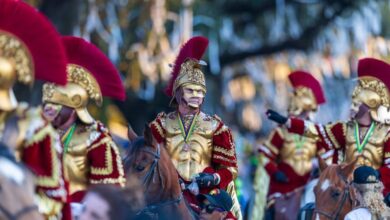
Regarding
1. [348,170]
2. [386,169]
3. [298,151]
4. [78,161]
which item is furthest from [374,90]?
[78,161]

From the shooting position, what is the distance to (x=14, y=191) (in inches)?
298

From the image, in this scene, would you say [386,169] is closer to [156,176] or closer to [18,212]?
[156,176]

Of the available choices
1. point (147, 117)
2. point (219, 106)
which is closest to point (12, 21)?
point (147, 117)

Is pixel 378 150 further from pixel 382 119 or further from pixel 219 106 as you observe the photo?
pixel 219 106

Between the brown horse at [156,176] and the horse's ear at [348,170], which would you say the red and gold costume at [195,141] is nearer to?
the brown horse at [156,176]

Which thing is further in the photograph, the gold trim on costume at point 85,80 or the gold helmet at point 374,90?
the gold helmet at point 374,90

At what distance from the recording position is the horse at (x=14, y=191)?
7512mm

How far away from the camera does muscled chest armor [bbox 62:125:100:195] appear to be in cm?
1008

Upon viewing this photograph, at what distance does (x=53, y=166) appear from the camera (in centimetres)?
814

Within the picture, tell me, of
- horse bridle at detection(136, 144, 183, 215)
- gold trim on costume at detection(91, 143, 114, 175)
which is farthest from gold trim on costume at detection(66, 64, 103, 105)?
gold trim on costume at detection(91, 143, 114, 175)

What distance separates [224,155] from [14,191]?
4.33 meters

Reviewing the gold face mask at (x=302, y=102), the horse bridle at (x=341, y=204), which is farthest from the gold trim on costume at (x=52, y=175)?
the gold face mask at (x=302, y=102)

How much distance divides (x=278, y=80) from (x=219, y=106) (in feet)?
6.81

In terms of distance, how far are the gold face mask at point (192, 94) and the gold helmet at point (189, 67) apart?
0.10ft
